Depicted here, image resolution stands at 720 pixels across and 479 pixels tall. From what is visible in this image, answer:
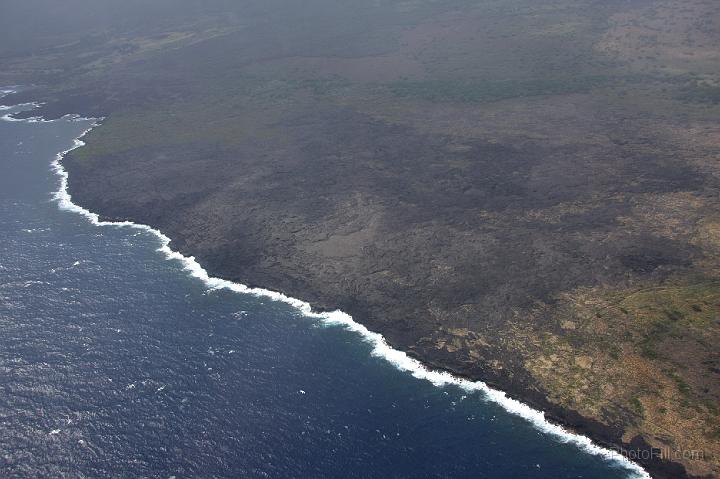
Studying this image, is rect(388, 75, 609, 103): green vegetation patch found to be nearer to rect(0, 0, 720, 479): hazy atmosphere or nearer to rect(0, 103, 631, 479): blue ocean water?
rect(0, 0, 720, 479): hazy atmosphere

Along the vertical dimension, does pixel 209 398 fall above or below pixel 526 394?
above

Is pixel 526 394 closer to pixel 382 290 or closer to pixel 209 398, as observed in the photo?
pixel 382 290

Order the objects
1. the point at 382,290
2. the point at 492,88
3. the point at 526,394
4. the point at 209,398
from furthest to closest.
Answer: the point at 492,88 → the point at 382,290 → the point at 209,398 → the point at 526,394

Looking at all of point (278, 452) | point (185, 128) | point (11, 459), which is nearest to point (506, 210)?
point (278, 452)

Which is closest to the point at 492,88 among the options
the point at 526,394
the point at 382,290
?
the point at 382,290

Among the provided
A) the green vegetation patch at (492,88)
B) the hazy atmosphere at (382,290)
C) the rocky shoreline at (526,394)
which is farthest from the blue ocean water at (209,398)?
the green vegetation patch at (492,88)

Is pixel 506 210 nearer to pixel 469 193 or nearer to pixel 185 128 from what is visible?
pixel 469 193

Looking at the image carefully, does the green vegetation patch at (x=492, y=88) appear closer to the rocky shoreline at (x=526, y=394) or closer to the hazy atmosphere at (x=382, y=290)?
the hazy atmosphere at (x=382, y=290)

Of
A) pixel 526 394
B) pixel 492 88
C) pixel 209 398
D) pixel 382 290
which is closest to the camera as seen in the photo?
pixel 526 394
